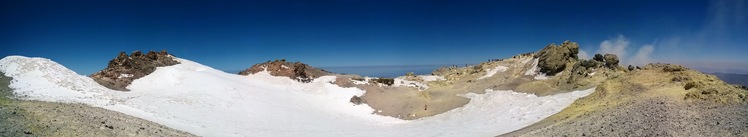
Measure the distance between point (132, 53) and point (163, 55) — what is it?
3.92 meters

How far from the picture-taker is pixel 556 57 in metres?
42.2

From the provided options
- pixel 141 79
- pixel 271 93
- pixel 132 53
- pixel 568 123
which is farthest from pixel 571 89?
pixel 132 53

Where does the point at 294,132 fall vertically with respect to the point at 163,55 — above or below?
below

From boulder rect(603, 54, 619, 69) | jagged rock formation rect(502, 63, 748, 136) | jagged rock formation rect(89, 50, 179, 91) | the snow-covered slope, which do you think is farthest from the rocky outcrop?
jagged rock formation rect(89, 50, 179, 91)

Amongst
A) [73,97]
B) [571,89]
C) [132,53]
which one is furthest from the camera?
[132,53]

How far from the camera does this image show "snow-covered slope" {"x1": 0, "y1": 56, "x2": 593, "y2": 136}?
2322cm

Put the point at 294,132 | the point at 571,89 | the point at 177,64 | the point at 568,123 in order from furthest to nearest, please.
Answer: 1. the point at 177,64
2. the point at 571,89
3. the point at 294,132
4. the point at 568,123

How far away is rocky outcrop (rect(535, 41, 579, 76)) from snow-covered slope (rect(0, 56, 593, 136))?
23.7 ft

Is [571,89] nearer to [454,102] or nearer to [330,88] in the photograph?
[454,102]

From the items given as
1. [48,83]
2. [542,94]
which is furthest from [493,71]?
[48,83]

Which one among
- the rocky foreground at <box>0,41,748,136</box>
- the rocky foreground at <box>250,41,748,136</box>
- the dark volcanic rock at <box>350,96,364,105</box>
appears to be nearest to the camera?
the rocky foreground at <box>0,41,748,136</box>

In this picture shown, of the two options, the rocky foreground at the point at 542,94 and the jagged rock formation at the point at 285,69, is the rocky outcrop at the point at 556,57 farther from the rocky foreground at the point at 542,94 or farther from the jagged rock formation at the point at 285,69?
the jagged rock formation at the point at 285,69

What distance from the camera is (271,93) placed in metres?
37.7

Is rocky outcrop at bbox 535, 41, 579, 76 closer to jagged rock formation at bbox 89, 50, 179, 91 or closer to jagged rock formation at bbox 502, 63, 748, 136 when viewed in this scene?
jagged rock formation at bbox 502, 63, 748, 136
